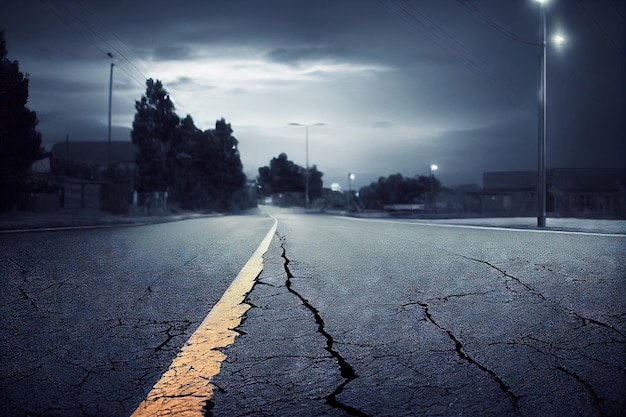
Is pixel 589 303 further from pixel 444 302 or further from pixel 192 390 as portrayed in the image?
pixel 192 390

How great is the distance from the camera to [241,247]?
10.5 meters

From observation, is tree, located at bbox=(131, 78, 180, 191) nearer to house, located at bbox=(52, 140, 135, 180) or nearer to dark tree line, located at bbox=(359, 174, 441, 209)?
house, located at bbox=(52, 140, 135, 180)

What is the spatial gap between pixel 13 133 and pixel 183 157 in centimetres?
2561

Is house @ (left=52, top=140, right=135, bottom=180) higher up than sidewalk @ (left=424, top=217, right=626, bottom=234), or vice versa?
house @ (left=52, top=140, right=135, bottom=180)

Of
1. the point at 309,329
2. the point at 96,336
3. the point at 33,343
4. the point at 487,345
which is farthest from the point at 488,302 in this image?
the point at 33,343

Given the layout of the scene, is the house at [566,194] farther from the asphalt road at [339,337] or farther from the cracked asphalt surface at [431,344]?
the asphalt road at [339,337]

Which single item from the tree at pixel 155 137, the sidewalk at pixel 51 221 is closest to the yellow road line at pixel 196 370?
the sidewalk at pixel 51 221

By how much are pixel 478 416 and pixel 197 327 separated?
226 centimetres

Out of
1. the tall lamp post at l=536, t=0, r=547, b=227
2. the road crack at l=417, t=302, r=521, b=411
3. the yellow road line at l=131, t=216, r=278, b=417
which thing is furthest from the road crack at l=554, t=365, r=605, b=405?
the tall lamp post at l=536, t=0, r=547, b=227

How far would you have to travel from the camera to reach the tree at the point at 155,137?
48.9m

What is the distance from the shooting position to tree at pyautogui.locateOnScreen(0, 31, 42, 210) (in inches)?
1099

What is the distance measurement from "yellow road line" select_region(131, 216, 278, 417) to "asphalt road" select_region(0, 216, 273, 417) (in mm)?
81

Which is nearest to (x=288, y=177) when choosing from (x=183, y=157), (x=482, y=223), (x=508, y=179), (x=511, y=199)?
(x=508, y=179)

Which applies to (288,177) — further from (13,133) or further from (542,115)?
(542,115)
